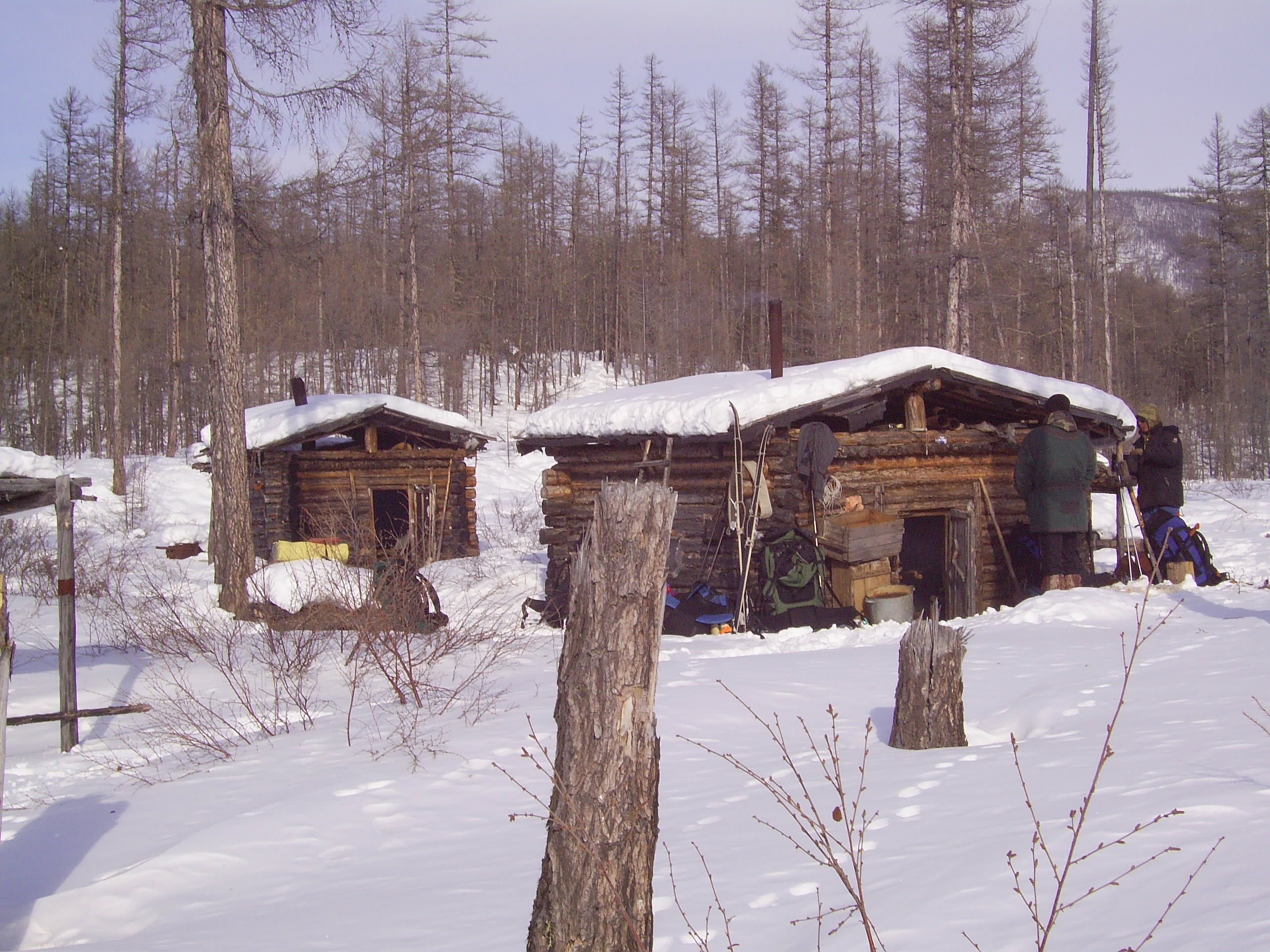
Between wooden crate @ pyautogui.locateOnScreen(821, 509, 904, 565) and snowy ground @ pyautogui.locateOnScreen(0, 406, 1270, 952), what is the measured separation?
150 cm

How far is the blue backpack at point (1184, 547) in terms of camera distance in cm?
1140

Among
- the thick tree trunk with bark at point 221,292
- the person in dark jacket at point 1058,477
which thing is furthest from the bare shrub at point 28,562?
the person in dark jacket at point 1058,477

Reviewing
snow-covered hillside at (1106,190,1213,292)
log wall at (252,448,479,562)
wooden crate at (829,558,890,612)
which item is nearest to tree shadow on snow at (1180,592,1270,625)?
wooden crate at (829,558,890,612)

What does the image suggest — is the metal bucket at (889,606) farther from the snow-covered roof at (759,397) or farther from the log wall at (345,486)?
the log wall at (345,486)

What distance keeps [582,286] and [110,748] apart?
135 ft

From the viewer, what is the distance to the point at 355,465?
62.6ft

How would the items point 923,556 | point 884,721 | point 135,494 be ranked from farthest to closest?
1. point 135,494
2. point 923,556
3. point 884,721

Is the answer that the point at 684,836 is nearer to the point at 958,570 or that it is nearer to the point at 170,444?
the point at 958,570

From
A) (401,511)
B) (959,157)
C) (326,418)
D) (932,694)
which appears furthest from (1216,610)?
(401,511)

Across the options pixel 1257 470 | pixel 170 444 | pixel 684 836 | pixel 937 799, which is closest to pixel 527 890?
pixel 684 836

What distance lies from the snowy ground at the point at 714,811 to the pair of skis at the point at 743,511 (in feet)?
5.10

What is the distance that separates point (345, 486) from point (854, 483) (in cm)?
1119

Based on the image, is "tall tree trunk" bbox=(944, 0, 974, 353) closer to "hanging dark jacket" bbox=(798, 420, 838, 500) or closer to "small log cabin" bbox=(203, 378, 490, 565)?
"hanging dark jacket" bbox=(798, 420, 838, 500)

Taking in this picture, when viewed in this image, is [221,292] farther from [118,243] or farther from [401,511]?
[118,243]
